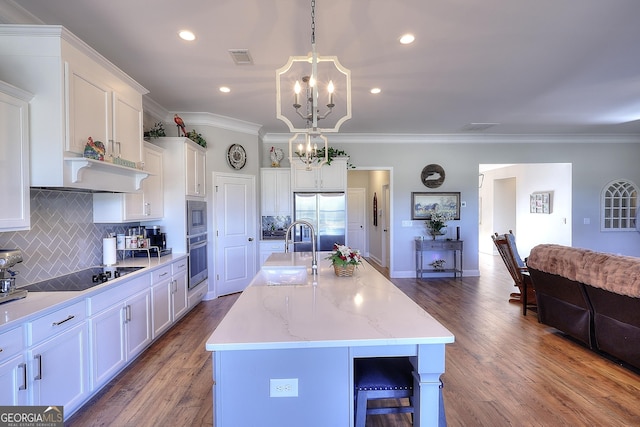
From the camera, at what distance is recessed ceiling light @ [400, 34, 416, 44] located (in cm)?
261

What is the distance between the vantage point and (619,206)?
638 centimetres

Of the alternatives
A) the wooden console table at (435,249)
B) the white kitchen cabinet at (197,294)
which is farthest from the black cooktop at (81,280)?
the wooden console table at (435,249)

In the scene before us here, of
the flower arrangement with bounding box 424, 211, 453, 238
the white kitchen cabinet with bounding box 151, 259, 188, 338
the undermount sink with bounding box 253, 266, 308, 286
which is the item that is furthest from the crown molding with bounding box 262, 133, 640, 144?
the undermount sink with bounding box 253, 266, 308, 286

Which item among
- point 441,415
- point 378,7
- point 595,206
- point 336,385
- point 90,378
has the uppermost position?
point 378,7

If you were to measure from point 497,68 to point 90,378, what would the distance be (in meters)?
4.44

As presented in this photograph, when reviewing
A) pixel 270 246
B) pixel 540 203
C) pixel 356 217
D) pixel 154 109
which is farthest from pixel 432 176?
pixel 154 109

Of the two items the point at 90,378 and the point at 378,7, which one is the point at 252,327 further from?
the point at 378,7

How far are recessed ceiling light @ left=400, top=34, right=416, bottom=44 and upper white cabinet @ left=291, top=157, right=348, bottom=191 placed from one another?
2.97 m

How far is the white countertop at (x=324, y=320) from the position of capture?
1.23 metres

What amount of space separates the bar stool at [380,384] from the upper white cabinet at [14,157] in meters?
2.13

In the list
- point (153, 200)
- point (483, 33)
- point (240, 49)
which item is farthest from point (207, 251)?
point (483, 33)

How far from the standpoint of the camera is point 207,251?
4.74 m

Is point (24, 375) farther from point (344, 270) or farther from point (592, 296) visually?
point (592, 296)

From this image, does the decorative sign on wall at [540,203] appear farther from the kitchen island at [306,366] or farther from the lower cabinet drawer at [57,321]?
the lower cabinet drawer at [57,321]
